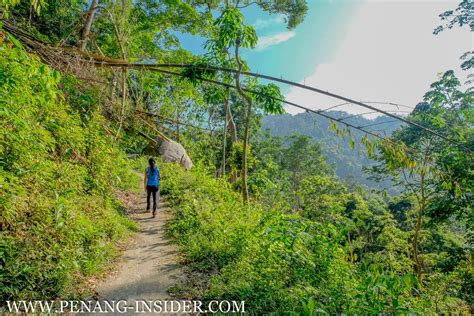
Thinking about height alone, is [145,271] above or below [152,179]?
below

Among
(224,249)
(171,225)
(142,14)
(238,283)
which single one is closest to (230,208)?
(171,225)

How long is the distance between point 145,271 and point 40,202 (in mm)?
1998

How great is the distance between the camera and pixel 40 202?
13.4ft

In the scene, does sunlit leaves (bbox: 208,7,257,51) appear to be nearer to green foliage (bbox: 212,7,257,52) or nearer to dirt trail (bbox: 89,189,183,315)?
green foliage (bbox: 212,7,257,52)

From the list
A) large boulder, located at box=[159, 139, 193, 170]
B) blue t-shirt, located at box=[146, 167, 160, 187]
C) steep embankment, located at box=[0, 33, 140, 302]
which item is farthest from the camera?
large boulder, located at box=[159, 139, 193, 170]

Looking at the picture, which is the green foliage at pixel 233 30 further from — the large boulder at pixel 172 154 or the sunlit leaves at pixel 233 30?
the large boulder at pixel 172 154

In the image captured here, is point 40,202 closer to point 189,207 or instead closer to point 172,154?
point 189,207

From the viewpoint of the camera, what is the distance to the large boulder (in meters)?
15.7

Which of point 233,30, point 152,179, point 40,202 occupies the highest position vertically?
point 233,30

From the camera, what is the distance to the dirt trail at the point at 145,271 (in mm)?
3986

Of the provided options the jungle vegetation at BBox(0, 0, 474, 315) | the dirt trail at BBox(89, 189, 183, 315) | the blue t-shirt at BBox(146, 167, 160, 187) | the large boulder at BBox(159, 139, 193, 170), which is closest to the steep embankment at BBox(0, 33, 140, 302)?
the jungle vegetation at BBox(0, 0, 474, 315)

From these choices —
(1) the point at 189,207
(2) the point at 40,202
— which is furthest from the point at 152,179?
(2) the point at 40,202

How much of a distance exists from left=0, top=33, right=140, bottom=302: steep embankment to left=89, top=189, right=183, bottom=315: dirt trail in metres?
0.34

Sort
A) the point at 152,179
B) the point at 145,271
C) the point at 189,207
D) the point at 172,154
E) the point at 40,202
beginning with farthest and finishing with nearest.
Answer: the point at 172,154 < the point at 152,179 < the point at 189,207 < the point at 145,271 < the point at 40,202
